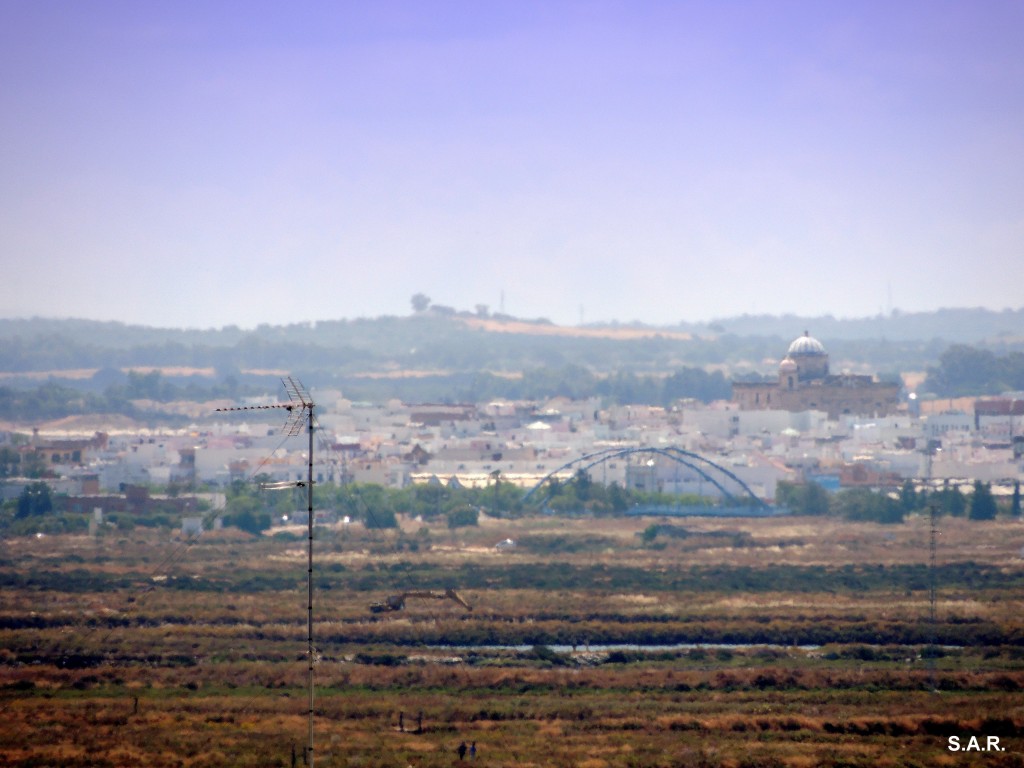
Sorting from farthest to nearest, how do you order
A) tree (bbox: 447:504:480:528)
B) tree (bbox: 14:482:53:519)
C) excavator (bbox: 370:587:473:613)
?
tree (bbox: 14:482:53:519)
tree (bbox: 447:504:480:528)
excavator (bbox: 370:587:473:613)

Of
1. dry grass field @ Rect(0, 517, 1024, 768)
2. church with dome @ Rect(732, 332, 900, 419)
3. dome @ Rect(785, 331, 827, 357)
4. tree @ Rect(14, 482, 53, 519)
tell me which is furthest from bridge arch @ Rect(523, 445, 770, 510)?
dome @ Rect(785, 331, 827, 357)

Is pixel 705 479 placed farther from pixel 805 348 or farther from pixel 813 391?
pixel 805 348

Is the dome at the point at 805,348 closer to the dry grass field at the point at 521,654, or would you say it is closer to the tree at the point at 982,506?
the tree at the point at 982,506

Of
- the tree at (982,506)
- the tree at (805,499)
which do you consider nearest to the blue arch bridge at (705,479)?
the tree at (805,499)

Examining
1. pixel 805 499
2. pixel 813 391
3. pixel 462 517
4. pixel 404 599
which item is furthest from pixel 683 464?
pixel 813 391

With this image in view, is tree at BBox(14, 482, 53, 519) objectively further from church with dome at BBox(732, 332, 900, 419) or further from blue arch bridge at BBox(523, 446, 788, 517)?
church with dome at BBox(732, 332, 900, 419)
